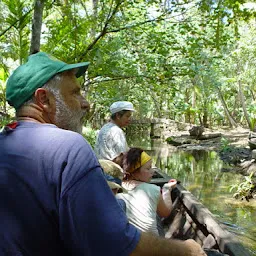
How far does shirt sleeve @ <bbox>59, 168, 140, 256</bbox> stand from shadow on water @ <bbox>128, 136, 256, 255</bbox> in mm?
5567

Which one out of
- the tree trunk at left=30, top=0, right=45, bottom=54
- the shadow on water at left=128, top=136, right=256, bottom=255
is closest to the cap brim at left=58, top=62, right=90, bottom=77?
the tree trunk at left=30, top=0, right=45, bottom=54

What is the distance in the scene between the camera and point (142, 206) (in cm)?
265

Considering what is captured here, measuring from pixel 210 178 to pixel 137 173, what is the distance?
9.65 metres

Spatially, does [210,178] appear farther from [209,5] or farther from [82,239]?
[82,239]

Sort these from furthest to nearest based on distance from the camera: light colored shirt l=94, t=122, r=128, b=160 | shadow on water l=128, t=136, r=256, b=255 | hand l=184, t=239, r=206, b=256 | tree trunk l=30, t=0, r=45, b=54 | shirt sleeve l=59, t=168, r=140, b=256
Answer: shadow on water l=128, t=136, r=256, b=255 < tree trunk l=30, t=0, r=45, b=54 < light colored shirt l=94, t=122, r=128, b=160 < hand l=184, t=239, r=206, b=256 < shirt sleeve l=59, t=168, r=140, b=256

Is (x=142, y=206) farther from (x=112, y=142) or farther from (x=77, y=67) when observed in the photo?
(x=77, y=67)

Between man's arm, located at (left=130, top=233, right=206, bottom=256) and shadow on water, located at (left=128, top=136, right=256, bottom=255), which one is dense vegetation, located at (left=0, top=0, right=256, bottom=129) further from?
man's arm, located at (left=130, top=233, right=206, bottom=256)

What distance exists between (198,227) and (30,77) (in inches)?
134

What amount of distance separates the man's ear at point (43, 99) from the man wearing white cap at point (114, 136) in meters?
2.55

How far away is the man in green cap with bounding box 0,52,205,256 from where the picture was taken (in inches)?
37.4

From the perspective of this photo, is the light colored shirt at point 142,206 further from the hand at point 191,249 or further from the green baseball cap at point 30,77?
the green baseball cap at point 30,77

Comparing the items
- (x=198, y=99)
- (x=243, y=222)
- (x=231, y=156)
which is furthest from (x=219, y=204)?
(x=198, y=99)

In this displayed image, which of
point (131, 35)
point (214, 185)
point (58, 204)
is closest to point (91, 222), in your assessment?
point (58, 204)

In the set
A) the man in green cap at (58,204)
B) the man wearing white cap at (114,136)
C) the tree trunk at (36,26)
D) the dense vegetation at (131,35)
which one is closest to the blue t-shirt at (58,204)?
the man in green cap at (58,204)
